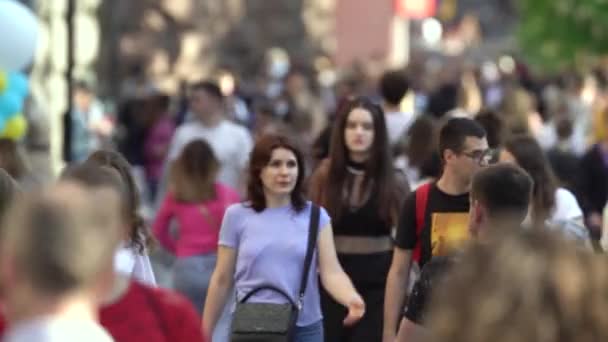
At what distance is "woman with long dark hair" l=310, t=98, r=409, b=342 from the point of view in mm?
10156

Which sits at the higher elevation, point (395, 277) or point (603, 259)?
point (603, 259)

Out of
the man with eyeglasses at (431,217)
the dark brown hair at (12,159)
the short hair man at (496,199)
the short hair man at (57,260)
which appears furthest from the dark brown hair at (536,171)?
the short hair man at (57,260)

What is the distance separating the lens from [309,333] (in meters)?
8.88

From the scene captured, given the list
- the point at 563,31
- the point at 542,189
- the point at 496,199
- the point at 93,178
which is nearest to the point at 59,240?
the point at 93,178

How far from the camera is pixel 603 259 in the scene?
14.0ft

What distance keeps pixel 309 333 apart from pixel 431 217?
78 cm

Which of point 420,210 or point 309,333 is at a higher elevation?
point 420,210

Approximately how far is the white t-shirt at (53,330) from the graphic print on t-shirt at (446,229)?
4027 mm

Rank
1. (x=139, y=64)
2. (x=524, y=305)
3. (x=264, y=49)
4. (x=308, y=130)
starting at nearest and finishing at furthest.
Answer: (x=524, y=305)
(x=308, y=130)
(x=139, y=64)
(x=264, y=49)

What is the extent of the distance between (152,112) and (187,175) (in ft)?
32.7

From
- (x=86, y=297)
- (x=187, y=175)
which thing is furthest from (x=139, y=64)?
(x=86, y=297)

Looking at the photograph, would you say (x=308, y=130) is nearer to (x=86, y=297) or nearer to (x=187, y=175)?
(x=187, y=175)

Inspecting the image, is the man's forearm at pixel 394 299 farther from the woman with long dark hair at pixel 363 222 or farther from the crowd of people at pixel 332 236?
the woman with long dark hair at pixel 363 222

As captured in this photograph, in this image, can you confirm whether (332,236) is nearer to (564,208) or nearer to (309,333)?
(309,333)
